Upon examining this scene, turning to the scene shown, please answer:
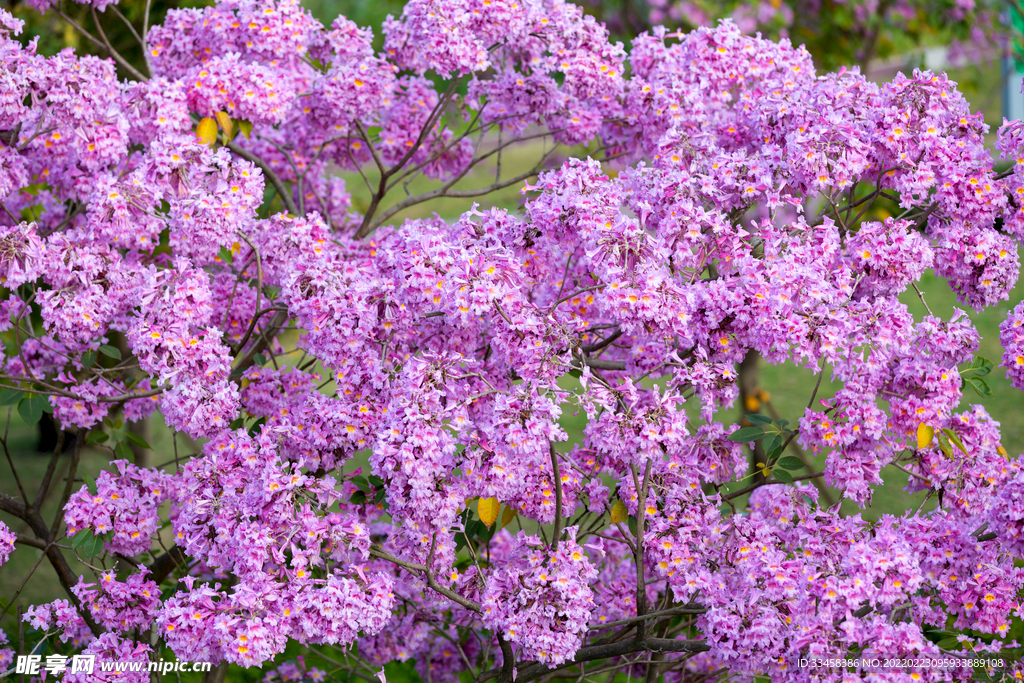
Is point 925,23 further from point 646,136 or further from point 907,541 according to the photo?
point 907,541

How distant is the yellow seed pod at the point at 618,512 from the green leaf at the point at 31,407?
196 centimetres

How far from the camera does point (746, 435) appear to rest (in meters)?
2.89

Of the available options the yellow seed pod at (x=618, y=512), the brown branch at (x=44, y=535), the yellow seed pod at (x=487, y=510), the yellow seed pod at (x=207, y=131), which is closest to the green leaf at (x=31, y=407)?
the brown branch at (x=44, y=535)

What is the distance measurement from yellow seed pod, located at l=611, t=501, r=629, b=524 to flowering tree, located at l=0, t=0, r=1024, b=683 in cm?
8

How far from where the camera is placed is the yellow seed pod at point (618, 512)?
2842 millimetres

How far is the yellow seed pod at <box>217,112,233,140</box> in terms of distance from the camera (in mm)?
3393

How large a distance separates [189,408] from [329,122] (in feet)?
4.84

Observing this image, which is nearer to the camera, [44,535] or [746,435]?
[746,435]

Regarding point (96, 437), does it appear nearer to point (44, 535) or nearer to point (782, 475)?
point (44, 535)

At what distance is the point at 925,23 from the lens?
8.02 metres

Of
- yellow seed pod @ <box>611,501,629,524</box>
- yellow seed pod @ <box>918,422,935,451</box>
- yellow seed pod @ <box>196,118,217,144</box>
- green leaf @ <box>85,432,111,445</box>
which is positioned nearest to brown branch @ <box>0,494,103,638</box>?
green leaf @ <box>85,432,111,445</box>

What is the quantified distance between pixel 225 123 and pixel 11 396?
120 cm

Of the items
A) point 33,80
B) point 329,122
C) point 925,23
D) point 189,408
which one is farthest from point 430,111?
point 925,23

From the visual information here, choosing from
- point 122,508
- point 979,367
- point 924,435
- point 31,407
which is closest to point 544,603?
point 924,435
